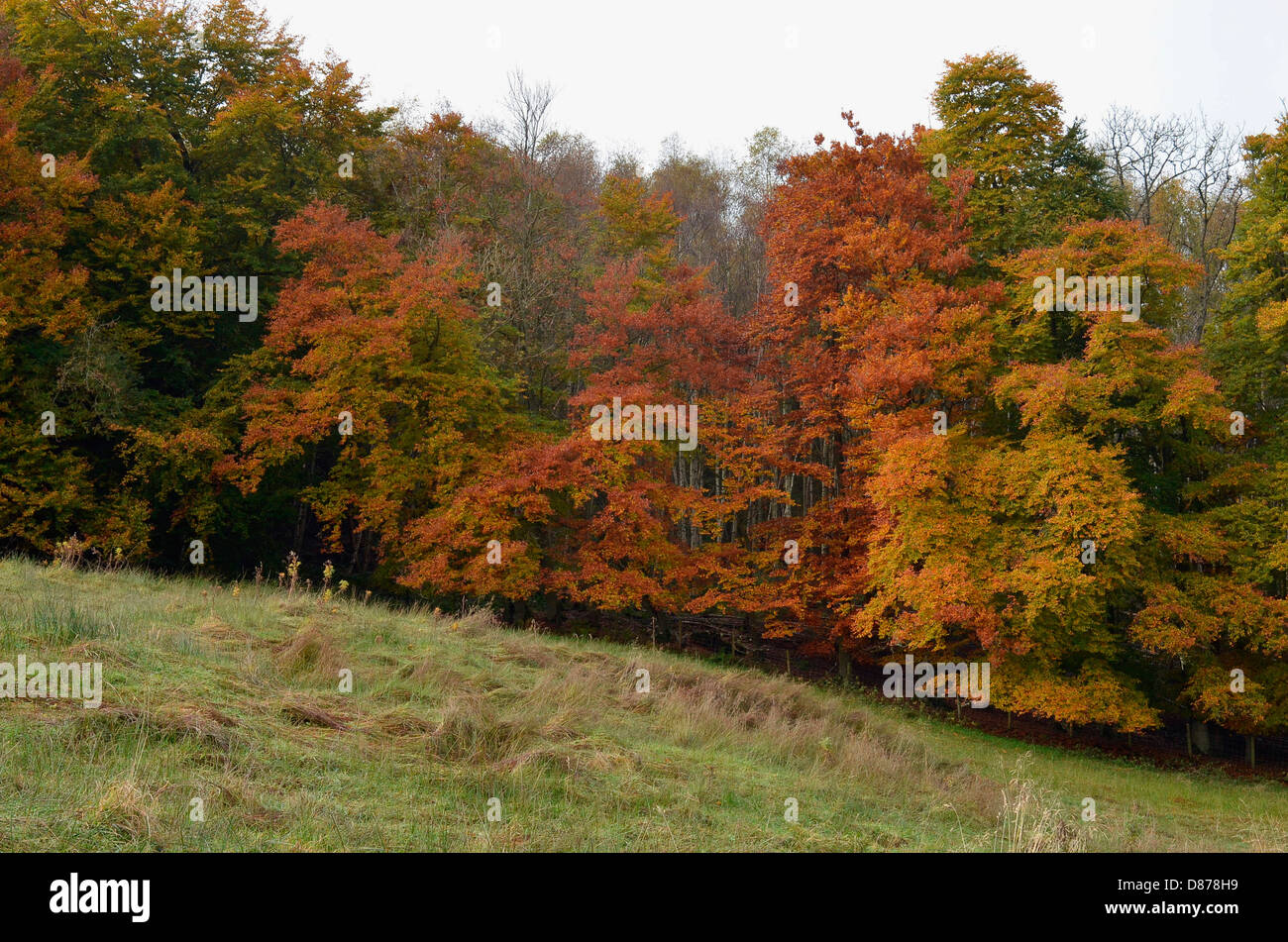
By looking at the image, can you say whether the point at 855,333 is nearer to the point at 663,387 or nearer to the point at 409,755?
the point at 663,387

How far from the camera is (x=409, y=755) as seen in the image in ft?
22.3

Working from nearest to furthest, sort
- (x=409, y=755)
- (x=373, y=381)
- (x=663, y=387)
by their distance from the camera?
(x=409, y=755), (x=373, y=381), (x=663, y=387)

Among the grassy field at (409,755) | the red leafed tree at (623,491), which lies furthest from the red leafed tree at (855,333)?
the grassy field at (409,755)

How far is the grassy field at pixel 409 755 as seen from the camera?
5172 mm

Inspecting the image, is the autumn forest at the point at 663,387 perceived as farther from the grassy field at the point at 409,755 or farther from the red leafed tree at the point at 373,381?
the grassy field at the point at 409,755

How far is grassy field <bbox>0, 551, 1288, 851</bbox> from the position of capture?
5.17 meters

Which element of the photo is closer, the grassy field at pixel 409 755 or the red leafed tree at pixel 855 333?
the grassy field at pixel 409 755

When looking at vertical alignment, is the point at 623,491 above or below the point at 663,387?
below

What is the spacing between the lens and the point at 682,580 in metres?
22.2

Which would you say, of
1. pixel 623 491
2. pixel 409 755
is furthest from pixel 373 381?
pixel 409 755

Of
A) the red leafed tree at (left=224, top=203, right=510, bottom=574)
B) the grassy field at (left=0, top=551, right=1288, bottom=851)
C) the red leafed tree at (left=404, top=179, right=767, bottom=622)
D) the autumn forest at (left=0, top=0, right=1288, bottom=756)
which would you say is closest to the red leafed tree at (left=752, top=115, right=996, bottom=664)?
the autumn forest at (left=0, top=0, right=1288, bottom=756)

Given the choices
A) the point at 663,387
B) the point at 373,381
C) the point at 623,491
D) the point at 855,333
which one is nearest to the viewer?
the point at 623,491
